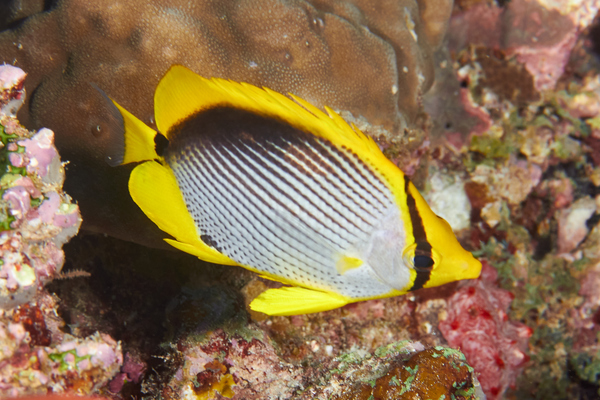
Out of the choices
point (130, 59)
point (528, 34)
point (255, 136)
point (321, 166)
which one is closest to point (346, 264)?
point (321, 166)

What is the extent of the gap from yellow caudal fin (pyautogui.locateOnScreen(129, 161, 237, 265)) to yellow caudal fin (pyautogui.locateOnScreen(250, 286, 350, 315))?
224mm

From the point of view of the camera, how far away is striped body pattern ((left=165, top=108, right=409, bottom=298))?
149 cm

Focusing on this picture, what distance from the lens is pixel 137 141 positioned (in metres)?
1.62

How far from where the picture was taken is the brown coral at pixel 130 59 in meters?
2.33

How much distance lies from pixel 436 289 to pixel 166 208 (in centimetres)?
241

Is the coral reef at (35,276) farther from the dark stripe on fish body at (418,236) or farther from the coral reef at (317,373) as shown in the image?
the dark stripe on fish body at (418,236)

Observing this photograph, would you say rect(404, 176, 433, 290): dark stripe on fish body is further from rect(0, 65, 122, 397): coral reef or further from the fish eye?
rect(0, 65, 122, 397): coral reef

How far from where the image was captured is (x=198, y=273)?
9.14ft

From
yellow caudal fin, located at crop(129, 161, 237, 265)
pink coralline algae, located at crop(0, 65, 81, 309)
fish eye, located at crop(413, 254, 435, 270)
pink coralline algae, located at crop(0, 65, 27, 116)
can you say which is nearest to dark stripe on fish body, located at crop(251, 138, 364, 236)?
fish eye, located at crop(413, 254, 435, 270)

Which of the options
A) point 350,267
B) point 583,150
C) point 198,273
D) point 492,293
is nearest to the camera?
point 350,267

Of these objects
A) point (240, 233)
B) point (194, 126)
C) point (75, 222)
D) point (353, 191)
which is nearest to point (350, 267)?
point (353, 191)

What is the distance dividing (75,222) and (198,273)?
1.09 m

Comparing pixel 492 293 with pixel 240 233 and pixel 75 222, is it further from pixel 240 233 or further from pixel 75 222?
pixel 75 222

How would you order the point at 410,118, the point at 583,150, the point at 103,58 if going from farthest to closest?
the point at 583,150 < the point at 410,118 < the point at 103,58
